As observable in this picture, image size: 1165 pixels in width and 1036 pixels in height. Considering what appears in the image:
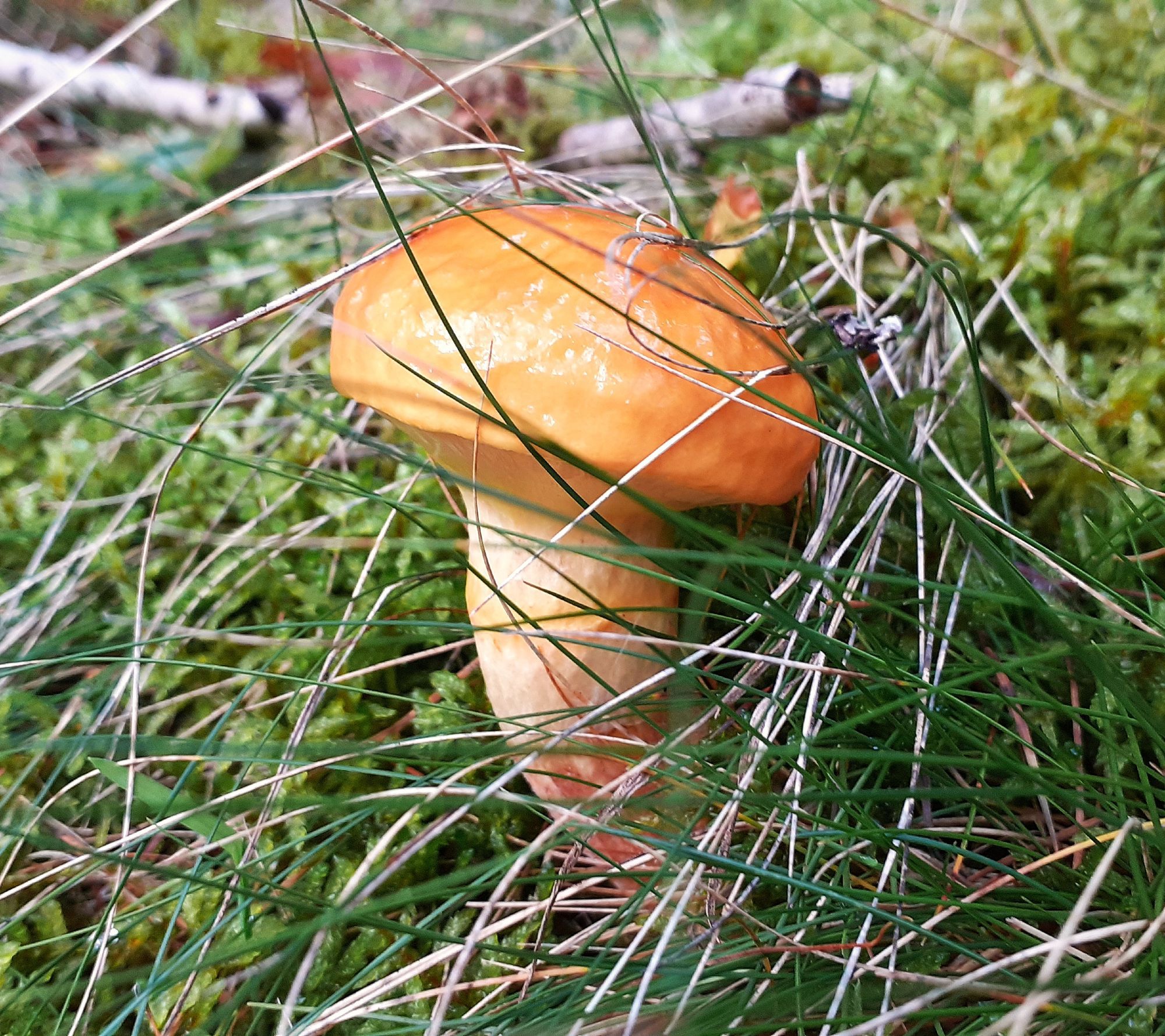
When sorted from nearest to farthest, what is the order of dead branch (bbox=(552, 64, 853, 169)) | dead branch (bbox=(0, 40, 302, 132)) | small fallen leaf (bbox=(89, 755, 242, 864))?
small fallen leaf (bbox=(89, 755, 242, 864))
dead branch (bbox=(552, 64, 853, 169))
dead branch (bbox=(0, 40, 302, 132))

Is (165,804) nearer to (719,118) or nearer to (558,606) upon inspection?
(558,606)

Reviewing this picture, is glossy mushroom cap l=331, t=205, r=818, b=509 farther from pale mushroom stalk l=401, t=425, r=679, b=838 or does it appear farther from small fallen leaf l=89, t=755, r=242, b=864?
small fallen leaf l=89, t=755, r=242, b=864

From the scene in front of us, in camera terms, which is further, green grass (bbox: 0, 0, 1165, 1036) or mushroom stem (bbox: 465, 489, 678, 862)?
mushroom stem (bbox: 465, 489, 678, 862)

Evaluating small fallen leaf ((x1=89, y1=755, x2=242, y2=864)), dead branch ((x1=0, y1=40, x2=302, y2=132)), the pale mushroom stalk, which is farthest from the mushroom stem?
dead branch ((x1=0, y1=40, x2=302, y2=132))

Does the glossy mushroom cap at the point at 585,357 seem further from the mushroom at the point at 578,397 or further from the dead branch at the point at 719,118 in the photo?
the dead branch at the point at 719,118

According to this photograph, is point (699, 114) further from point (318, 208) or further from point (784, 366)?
point (784, 366)

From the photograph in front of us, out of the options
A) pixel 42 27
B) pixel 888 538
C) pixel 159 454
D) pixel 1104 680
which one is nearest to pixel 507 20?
pixel 42 27
